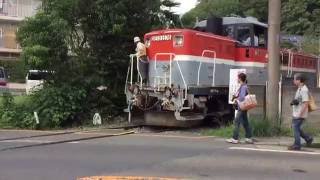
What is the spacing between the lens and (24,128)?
20.4 metres

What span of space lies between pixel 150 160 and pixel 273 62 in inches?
261

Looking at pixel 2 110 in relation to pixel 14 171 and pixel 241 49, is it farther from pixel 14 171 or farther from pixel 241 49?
pixel 14 171

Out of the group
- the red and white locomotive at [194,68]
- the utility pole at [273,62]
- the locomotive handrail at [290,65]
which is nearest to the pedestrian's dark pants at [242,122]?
the utility pole at [273,62]

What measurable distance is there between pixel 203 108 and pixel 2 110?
284 inches

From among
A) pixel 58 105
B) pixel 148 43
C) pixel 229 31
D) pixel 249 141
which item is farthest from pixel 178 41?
pixel 58 105

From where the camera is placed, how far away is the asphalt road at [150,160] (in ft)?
34.8

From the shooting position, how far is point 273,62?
1730cm

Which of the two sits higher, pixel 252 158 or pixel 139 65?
pixel 139 65

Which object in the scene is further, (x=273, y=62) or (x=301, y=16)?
(x=301, y=16)

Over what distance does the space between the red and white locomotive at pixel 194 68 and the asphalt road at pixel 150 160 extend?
2.87 m

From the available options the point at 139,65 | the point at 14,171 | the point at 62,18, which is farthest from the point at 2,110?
the point at 14,171

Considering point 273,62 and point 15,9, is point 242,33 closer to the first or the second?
point 273,62

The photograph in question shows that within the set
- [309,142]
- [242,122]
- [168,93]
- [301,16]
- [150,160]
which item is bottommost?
[150,160]

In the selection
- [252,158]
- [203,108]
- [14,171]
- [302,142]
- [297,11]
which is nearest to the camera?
[14,171]
